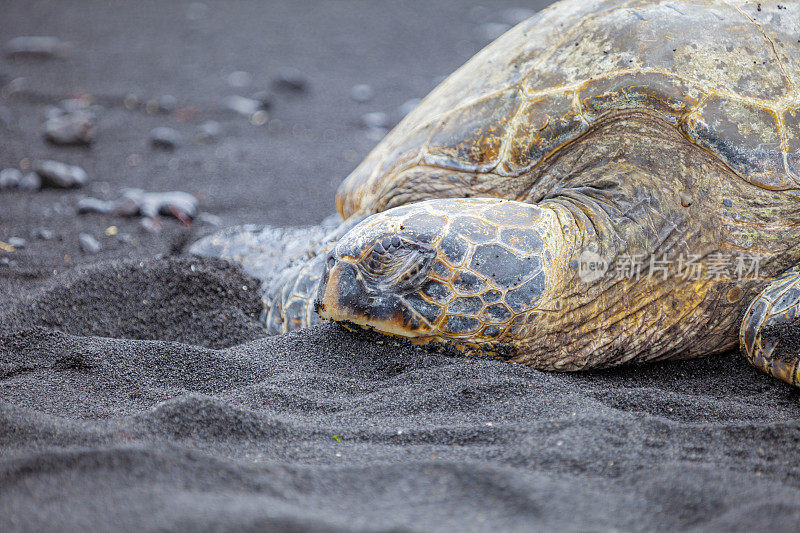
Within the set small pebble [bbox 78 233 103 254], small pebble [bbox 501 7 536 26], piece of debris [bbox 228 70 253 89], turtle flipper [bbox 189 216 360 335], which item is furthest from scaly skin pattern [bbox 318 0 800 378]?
small pebble [bbox 501 7 536 26]

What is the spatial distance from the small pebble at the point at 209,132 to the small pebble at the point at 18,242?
2136mm

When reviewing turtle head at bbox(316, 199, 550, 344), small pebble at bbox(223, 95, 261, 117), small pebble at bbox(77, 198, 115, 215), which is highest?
turtle head at bbox(316, 199, 550, 344)

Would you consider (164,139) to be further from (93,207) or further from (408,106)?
(408,106)

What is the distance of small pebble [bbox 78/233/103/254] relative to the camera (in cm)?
373

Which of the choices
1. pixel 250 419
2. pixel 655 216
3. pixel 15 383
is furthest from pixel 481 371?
pixel 15 383

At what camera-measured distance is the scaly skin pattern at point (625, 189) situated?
2287mm

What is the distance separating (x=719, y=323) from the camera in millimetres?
2480

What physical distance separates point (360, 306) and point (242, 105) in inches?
182

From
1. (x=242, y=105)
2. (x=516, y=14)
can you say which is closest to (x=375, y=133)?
(x=242, y=105)

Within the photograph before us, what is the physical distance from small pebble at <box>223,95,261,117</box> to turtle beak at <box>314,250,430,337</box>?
435cm

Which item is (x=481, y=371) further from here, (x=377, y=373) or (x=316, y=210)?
(x=316, y=210)

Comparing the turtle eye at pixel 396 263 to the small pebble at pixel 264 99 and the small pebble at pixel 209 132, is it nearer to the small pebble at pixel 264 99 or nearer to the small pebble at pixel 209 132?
the small pebble at pixel 209 132

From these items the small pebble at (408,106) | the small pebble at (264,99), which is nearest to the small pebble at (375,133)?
the small pebble at (408,106)

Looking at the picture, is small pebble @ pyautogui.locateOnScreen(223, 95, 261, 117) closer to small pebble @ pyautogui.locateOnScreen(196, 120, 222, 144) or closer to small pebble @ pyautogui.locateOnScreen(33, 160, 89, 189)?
small pebble @ pyautogui.locateOnScreen(196, 120, 222, 144)
